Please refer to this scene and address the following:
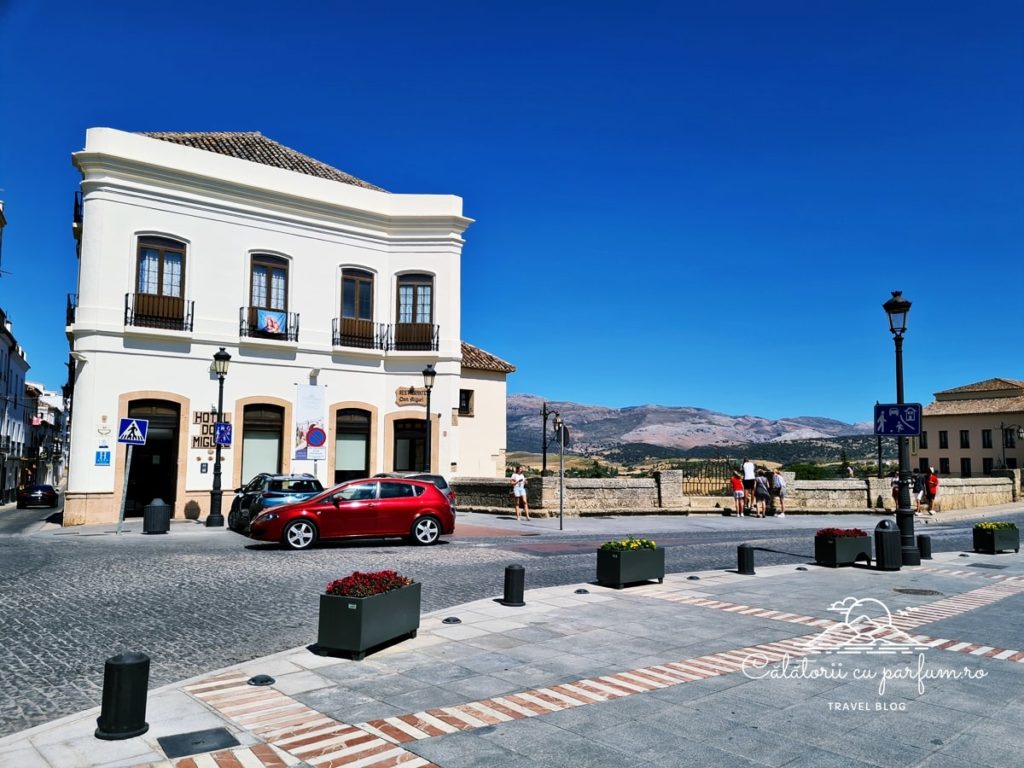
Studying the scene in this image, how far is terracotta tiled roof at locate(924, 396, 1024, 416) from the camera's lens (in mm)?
71488

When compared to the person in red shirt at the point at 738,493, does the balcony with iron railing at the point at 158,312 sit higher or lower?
higher

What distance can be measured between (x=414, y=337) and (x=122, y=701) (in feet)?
78.3

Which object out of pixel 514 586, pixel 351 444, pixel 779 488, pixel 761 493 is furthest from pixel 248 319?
pixel 779 488

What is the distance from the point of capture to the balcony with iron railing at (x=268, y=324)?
25.5 meters

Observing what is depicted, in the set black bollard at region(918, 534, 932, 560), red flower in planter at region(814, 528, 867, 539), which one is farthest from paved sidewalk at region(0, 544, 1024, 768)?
black bollard at region(918, 534, 932, 560)

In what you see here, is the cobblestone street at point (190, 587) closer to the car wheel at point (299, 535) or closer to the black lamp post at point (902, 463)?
the car wheel at point (299, 535)

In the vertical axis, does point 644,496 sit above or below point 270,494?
below

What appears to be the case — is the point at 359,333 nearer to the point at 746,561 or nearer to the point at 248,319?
A: the point at 248,319

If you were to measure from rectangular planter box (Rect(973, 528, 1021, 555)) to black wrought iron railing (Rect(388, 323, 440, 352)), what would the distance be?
18.5 m

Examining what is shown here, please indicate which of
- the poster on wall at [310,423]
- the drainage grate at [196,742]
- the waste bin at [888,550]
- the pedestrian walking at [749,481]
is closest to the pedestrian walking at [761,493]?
the pedestrian walking at [749,481]

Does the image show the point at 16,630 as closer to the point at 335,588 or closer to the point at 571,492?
the point at 335,588

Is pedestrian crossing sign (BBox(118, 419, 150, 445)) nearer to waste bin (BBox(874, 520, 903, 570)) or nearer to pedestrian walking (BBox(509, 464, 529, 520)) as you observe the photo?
pedestrian walking (BBox(509, 464, 529, 520))

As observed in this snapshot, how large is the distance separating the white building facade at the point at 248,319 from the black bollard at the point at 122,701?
63.6 feet

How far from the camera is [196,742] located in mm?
5082
